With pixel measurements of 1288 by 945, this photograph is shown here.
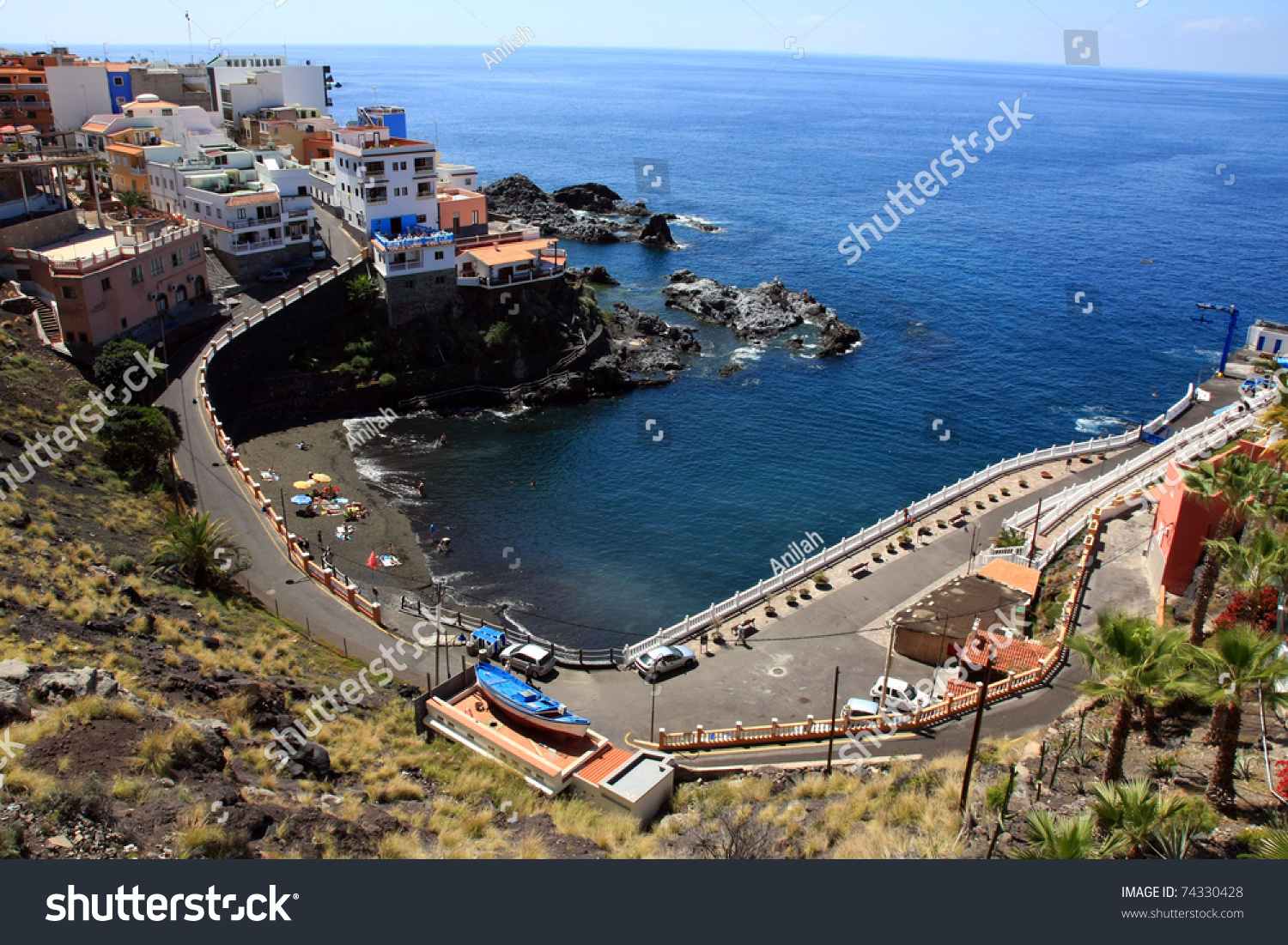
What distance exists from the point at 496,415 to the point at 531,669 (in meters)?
33.4

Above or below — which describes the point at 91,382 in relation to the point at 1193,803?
above

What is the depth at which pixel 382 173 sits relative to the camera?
66.5 metres

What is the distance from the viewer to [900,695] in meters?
31.7


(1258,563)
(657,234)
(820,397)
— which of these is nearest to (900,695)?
(1258,563)

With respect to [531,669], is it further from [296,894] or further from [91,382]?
[91,382]

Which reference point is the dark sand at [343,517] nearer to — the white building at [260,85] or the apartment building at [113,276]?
the apartment building at [113,276]

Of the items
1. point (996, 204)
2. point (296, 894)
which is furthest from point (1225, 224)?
point (296, 894)

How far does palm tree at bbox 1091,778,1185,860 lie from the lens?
717 inches

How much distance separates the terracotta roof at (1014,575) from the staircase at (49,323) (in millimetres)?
50741

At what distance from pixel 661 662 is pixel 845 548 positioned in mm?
12953

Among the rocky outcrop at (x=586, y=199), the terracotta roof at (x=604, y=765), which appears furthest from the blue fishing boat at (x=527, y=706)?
the rocky outcrop at (x=586, y=199)

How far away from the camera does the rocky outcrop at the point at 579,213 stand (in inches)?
4508

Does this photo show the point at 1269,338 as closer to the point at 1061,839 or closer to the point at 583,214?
the point at 1061,839

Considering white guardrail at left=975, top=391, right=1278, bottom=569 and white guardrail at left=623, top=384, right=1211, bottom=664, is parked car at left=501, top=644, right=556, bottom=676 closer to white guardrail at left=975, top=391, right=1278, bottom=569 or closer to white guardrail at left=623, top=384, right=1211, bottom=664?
white guardrail at left=623, top=384, right=1211, bottom=664
